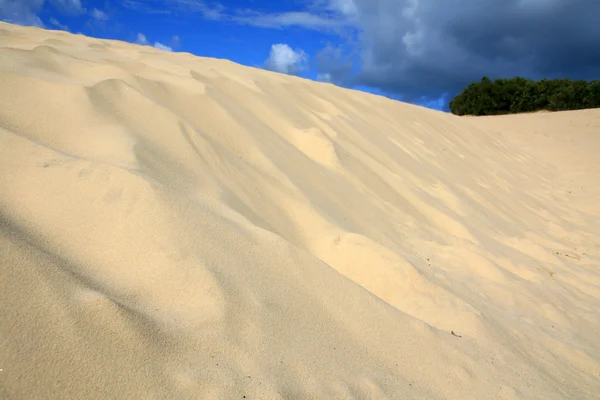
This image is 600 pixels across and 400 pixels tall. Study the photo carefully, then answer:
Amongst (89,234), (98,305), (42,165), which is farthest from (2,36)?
(98,305)

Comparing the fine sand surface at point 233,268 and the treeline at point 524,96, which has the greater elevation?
the treeline at point 524,96

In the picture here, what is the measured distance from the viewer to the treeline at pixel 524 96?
876 inches

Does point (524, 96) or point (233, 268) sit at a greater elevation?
point (524, 96)

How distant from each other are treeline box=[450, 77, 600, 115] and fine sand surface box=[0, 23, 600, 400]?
73.6 feet

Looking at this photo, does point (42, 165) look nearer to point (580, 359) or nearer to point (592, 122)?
point (580, 359)

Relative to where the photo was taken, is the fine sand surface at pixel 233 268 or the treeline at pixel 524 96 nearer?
the fine sand surface at pixel 233 268

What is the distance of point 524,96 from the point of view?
23547mm

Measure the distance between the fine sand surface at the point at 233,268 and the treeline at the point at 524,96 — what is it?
22.4 meters

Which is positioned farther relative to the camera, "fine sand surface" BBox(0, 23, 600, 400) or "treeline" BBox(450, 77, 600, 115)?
"treeline" BBox(450, 77, 600, 115)

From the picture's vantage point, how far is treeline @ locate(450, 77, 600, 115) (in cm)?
2225

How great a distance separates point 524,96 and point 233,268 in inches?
1028

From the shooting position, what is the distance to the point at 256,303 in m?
1.53

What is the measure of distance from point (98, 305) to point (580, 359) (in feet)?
7.23

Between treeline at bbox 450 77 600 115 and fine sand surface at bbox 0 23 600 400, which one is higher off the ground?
treeline at bbox 450 77 600 115
